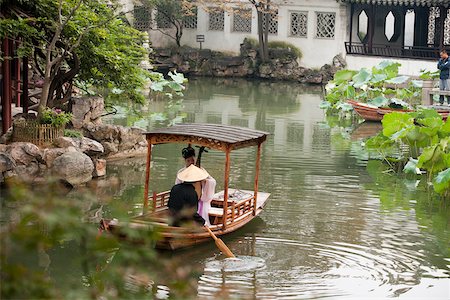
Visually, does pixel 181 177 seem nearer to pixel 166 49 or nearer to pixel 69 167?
pixel 69 167

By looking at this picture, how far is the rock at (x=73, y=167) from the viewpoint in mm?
15062

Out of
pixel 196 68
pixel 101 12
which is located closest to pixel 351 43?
pixel 196 68

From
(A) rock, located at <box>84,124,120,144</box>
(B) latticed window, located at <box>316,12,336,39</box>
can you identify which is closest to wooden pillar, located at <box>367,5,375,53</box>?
(B) latticed window, located at <box>316,12,336,39</box>

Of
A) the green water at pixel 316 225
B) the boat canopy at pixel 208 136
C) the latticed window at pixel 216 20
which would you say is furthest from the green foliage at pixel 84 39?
the latticed window at pixel 216 20

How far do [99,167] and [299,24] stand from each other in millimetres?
23050

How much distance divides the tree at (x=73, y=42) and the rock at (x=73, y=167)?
4.42 feet

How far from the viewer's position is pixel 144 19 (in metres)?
39.0

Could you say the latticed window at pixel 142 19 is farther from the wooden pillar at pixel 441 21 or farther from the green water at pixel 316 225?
the green water at pixel 316 225

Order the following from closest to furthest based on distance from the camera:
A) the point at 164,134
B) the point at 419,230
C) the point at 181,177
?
the point at 181,177 < the point at 164,134 < the point at 419,230

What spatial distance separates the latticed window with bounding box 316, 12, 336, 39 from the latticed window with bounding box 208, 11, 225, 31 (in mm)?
4016

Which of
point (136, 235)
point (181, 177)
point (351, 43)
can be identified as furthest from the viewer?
point (351, 43)

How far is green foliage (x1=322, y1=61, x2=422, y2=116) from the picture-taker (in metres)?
25.6

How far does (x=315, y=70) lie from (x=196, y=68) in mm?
4643

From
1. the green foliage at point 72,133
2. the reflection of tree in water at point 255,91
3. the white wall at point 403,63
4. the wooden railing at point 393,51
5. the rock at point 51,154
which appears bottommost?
the rock at point 51,154
